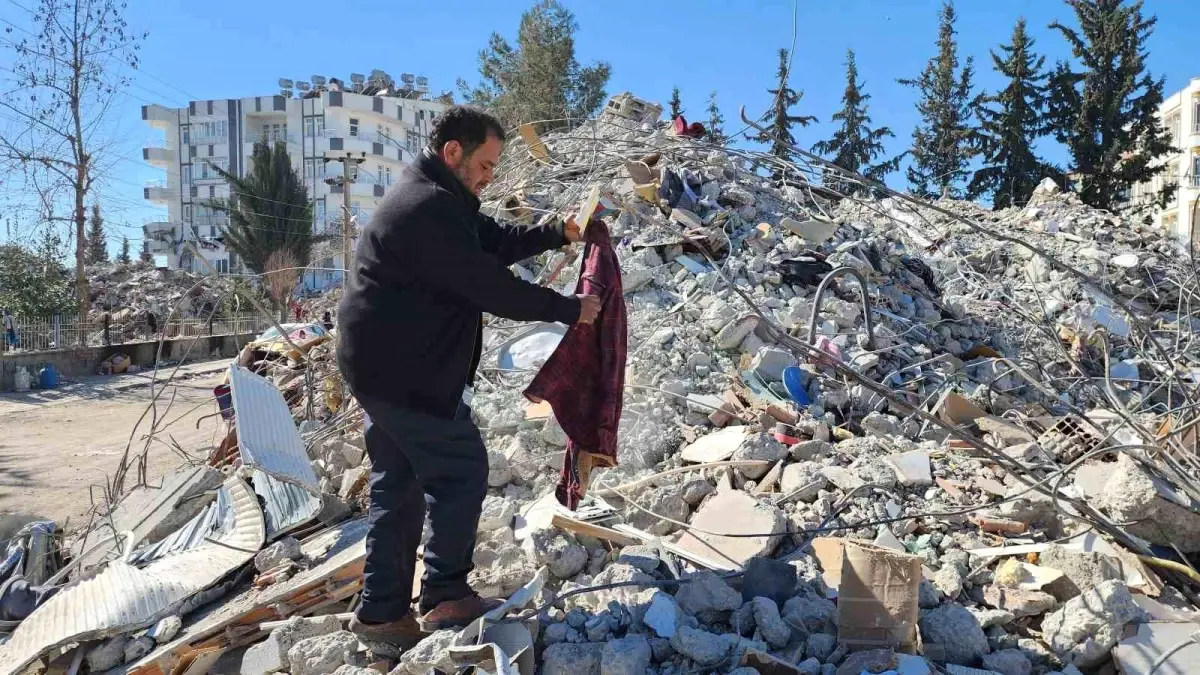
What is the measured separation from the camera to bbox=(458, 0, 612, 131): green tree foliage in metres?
21.2

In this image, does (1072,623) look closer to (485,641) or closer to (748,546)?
(748,546)

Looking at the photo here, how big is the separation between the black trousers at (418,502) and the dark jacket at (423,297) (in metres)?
0.07

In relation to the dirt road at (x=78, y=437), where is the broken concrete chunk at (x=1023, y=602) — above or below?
above

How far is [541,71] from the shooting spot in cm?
2133

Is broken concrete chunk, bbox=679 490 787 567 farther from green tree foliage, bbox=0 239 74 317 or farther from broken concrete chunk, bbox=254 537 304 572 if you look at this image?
green tree foliage, bbox=0 239 74 317

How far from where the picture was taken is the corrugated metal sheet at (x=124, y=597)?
2.60m

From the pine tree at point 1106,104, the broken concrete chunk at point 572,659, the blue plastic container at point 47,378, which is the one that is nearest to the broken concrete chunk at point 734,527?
the broken concrete chunk at point 572,659

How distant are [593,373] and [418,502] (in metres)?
0.68

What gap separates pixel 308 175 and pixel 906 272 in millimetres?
46707

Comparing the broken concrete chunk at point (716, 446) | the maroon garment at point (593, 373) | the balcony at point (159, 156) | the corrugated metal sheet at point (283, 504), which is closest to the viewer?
the maroon garment at point (593, 373)

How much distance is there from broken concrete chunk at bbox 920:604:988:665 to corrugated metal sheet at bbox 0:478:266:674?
2399mm

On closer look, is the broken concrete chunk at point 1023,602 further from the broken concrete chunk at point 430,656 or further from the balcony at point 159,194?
the balcony at point 159,194

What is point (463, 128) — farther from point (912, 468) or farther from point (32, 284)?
point (32, 284)

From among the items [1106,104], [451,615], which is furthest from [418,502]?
[1106,104]
